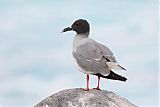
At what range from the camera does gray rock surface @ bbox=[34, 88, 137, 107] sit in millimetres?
11836

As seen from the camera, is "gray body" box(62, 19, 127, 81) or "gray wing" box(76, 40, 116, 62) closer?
"gray body" box(62, 19, 127, 81)

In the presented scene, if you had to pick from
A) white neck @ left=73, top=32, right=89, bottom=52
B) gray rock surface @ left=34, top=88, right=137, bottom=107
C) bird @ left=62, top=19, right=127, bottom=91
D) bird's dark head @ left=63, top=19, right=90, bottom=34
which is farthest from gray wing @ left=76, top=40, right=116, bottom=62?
gray rock surface @ left=34, top=88, right=137, bottom=107

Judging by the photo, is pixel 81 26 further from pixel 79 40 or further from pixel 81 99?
pixel 81 99

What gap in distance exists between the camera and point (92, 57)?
12.0 metres

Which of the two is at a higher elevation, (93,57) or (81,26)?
(81,26)

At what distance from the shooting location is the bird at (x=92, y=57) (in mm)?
11859

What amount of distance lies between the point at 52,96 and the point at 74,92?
1.79 feet

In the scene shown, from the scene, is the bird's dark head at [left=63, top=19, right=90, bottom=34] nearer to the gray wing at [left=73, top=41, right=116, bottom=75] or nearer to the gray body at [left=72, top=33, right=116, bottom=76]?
the gray body at [left=72, top=33, right=116, bottom=76]

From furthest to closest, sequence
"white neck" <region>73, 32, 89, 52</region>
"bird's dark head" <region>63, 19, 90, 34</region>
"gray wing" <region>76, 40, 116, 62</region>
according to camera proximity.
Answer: "bird's dark head" <region>63, 19, 90, 34</region> → "white neck" <region>73, 32, 89, 52</region> → "gray wing" <region>76, 40, 116, 62</region>

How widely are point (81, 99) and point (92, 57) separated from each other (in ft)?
3.37

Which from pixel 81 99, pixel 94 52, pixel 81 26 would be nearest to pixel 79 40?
pixel 81 26

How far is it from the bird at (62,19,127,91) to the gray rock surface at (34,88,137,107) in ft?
0.68

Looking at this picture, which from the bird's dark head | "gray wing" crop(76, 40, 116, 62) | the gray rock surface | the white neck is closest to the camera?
the gray rock surface

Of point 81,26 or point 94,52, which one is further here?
point 81,26
